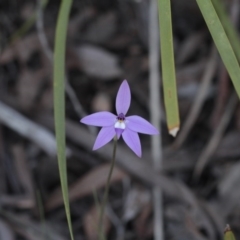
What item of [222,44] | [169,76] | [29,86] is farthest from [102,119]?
[29,86]

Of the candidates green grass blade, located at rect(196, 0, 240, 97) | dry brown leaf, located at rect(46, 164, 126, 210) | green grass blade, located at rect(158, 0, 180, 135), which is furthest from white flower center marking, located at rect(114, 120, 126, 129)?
dry brown leaf, located at rect(46, 164, 126, 210)

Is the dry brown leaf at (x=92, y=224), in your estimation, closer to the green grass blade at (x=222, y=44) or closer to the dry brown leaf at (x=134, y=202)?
the dry brown leaf at (x=134, y=202)

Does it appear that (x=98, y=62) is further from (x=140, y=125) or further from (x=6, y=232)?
(x=140, y=125)

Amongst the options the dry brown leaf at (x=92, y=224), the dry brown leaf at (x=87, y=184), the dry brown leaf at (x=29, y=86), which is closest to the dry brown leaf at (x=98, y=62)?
the dry brown leaf at (x=29, y=86)

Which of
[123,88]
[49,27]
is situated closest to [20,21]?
[49,27]

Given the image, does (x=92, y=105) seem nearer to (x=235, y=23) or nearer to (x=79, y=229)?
(x=79, y=229)
